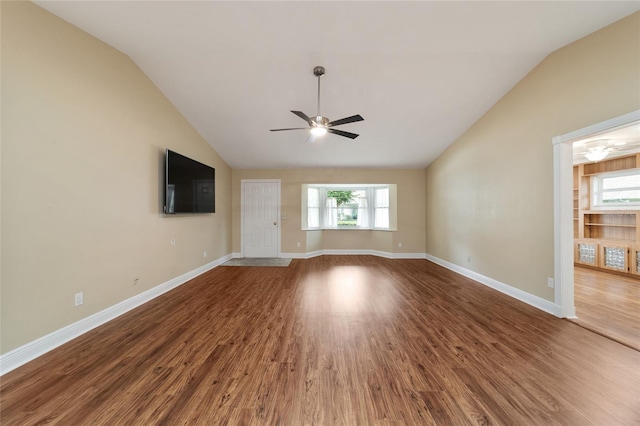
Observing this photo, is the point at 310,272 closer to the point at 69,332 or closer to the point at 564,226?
the point at 69,332

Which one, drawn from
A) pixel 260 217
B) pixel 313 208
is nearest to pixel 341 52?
pixel 313 208

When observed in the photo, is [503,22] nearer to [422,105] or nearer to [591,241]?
[422,105]

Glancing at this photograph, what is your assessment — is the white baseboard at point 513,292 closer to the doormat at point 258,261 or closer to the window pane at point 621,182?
the window pane at point 621,182

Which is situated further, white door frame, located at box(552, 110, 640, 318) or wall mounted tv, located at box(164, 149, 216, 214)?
wall mounted tv, located at box(164, 149, 216, 214)

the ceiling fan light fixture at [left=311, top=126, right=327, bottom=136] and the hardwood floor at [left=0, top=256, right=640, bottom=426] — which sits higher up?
the ceiling fan light fixture at [left=311, top=126, right=327, bottom=136]

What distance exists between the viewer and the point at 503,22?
229cm

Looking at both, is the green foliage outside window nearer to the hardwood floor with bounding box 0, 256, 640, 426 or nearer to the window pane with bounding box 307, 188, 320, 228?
the window pane with bounding box 307, 188, 320, 228

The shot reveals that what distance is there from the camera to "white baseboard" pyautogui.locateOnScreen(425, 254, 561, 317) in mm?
2744

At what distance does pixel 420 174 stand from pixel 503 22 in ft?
13.5

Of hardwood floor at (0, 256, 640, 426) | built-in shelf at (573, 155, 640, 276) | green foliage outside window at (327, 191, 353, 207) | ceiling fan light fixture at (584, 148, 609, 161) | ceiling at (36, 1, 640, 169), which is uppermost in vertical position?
ceiling at (36, 1, 640, 169)

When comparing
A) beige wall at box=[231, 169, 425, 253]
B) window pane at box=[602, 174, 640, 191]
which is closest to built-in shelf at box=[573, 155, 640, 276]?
window pane at box=[602, 174, 640, 191]

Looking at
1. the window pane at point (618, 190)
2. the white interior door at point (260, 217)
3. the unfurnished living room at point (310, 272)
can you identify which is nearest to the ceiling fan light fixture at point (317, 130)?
the unfurnished living room at point (310, 272)

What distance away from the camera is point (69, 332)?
2.21 metres

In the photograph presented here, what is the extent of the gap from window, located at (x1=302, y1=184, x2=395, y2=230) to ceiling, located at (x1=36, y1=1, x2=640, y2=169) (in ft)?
7.95
